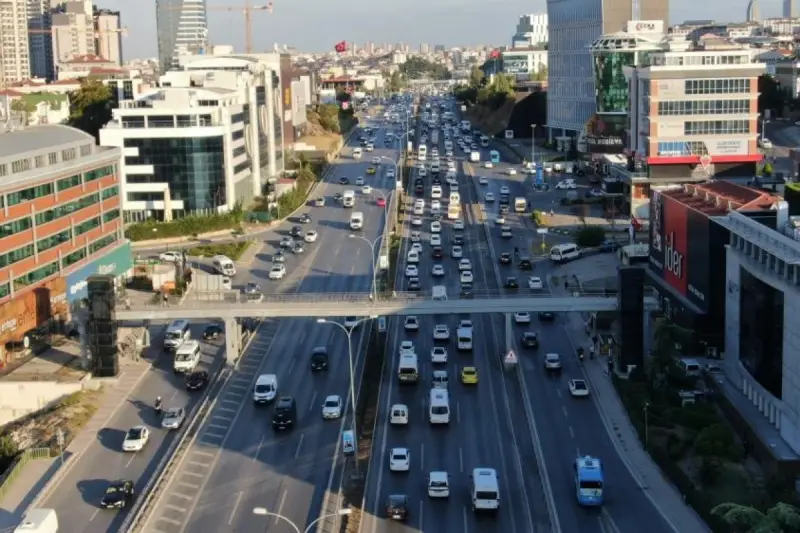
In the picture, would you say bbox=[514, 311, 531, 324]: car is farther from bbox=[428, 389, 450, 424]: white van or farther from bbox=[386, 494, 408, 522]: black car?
bbox=[386, 494, 408, 522]: black car

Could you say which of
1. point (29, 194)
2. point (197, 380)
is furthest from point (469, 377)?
point (29, 194)

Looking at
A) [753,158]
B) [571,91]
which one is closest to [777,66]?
[571,91]

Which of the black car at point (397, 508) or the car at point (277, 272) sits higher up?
the car at point (277, 272)

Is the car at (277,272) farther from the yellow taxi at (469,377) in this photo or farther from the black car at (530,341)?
the yellow taxi at (469,377)

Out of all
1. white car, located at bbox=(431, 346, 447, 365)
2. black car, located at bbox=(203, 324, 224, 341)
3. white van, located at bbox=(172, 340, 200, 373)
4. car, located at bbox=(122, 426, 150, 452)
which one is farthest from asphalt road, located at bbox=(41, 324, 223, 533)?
white car, located at bbox=(431, 346, 447, 365)

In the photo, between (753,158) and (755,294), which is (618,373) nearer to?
(755,294)

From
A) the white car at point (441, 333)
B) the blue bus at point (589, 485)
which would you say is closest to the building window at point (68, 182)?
the white car at point (441, 333)

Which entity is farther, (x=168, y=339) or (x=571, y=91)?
(x=571, y=91)
